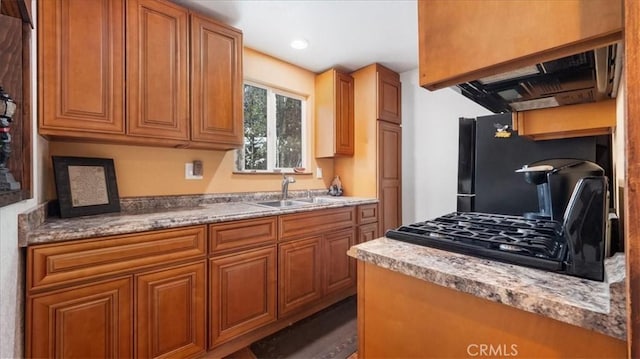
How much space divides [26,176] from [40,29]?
823mm

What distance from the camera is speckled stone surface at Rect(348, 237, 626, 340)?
A: 1.64 feet

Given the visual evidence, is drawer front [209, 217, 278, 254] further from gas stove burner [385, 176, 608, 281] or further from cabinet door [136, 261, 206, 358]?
gas stove burner [385, 176, 608, 281]

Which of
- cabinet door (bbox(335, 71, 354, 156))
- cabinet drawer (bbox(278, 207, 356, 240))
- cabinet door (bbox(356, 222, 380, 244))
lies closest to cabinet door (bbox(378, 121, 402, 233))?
cabinet door (bbox(356, 222, 380, 244))

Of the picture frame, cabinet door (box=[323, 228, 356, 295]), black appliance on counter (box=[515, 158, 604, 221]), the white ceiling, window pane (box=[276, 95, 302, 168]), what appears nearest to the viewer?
black appliance on counter (box=[515, 158, 604, 221])

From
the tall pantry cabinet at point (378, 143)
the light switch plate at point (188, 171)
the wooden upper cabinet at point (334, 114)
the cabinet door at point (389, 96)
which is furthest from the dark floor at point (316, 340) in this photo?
the cabinet door at point (389, 96)

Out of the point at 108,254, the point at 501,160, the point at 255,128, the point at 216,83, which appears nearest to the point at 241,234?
the point at 108,254

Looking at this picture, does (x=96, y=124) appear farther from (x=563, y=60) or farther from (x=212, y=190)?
(x=563, y=60)

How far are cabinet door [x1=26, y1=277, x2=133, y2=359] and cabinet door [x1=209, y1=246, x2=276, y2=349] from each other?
0.43 meters

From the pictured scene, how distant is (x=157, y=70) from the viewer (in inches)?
71.1

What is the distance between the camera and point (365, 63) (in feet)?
9.70

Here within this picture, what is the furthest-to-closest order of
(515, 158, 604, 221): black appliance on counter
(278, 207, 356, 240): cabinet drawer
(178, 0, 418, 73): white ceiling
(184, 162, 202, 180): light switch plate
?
1. (184, 162, 202, 180): light switch plate
2. (278, 207, 356, 240): cabinet drawer
3. (178, 0, 418, 73): white ceiling
4. (515, 158, 604, 221): black appliance on counter

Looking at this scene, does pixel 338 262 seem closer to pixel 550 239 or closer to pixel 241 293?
pixel 241 293

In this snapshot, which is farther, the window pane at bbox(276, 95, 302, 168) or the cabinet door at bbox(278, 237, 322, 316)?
the window pane at bbox(276, 95, 302, 168)

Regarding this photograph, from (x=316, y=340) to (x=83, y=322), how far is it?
135 cm
